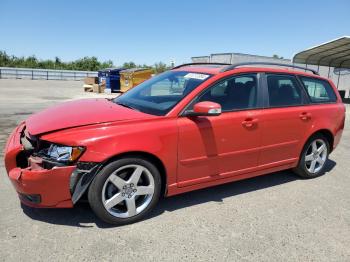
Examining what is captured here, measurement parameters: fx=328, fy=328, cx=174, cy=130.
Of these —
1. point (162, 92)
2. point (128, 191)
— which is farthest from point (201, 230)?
point (162, 92)

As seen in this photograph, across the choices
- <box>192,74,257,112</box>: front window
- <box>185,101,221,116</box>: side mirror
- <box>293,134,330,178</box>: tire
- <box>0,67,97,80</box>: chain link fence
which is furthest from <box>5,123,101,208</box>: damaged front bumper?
<box>0,67,97,80</box>: chain link fence

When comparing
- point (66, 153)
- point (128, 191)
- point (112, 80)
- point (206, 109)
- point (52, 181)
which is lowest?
point (128, 191)

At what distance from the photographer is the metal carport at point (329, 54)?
18.8 metres

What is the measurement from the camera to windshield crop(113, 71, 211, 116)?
12.2 ft

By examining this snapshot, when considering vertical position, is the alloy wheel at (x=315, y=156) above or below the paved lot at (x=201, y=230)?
above

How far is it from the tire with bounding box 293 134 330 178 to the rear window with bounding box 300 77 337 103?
1.88 ft

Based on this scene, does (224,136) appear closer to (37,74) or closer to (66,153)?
(66,153)

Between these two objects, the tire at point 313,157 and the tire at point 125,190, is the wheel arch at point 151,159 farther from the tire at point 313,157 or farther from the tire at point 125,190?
the tire at point 313,157

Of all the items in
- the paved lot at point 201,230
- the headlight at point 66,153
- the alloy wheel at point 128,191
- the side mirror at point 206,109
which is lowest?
the paved lot at point 201,230

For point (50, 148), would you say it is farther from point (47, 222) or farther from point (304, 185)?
point (304, 185)

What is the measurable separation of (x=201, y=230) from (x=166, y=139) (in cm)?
99

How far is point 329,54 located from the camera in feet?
72.3

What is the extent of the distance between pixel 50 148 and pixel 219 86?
2.00 meters

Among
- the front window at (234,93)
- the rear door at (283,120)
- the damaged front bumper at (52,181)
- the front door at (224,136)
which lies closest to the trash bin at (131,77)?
the rear door at (283,120)
